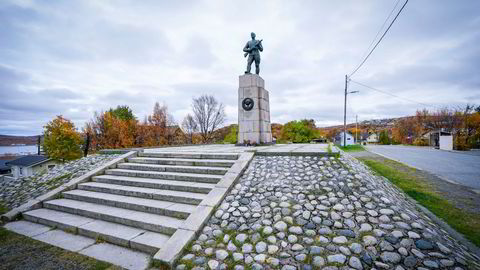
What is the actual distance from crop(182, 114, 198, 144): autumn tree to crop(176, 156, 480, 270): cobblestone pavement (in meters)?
36.6

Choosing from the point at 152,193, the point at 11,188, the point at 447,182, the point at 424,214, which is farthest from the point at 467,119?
the point at 11,188

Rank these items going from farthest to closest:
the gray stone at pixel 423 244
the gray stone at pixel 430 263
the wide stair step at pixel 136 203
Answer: the wide stair step at pixel 136 203, the gray stone at pixel 423 244, the gray stone at pixel 430 263

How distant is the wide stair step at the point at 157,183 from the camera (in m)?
5.48

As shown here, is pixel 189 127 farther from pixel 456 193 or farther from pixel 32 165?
pixel 456 193

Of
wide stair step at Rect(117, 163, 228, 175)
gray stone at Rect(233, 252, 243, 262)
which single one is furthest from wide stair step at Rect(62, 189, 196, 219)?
gray stone at Rect(233, 252, 243, 262)

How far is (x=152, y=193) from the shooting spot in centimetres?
547

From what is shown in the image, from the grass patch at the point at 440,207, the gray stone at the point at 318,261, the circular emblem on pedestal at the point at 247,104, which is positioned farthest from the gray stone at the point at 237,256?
the circular emblem on pedestal at the point at 247,104

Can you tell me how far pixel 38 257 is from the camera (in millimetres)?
3736

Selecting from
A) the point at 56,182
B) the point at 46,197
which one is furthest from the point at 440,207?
the point at 56,182

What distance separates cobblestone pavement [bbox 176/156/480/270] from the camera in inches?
126

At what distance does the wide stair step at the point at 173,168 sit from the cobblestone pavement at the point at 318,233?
1.16 metres

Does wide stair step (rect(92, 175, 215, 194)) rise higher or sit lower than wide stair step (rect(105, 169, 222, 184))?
lower

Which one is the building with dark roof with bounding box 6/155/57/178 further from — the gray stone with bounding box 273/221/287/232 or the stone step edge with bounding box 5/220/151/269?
the gray stone with bounding box 273/221/287/232

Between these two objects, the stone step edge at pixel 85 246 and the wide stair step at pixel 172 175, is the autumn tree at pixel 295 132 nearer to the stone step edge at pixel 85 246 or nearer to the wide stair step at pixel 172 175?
the wide stair step at pixel 172 175
